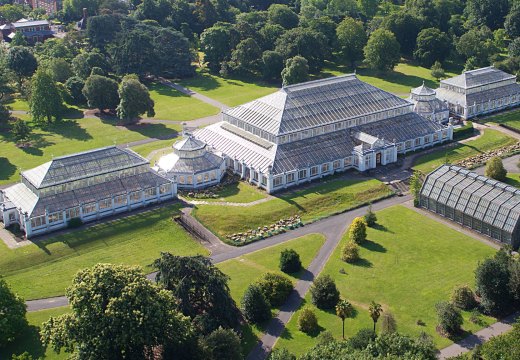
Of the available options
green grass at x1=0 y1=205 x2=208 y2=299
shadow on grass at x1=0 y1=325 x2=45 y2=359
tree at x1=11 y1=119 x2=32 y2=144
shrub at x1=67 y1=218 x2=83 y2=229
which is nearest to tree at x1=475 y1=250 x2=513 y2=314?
green grass at x1=0 y1=205 x2=208 y2=299

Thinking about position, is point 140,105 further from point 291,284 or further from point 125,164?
point 291,284

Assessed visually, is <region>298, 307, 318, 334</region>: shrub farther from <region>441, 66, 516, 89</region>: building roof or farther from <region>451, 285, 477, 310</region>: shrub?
<region>441, 66, 516, 89</region>: building roof

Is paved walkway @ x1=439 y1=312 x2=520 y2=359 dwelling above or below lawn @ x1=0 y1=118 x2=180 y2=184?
below

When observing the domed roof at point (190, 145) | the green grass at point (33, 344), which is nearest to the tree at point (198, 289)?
the green grass at point (33, 344)

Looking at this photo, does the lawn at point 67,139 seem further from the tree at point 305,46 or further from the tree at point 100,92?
the tree at point 305,46

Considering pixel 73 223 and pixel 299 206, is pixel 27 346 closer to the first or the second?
pixel 73 223

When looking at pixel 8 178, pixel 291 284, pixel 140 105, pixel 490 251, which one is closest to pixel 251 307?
pixel 291 284

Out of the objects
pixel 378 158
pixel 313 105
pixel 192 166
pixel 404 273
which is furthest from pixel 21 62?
pixel 404 273
